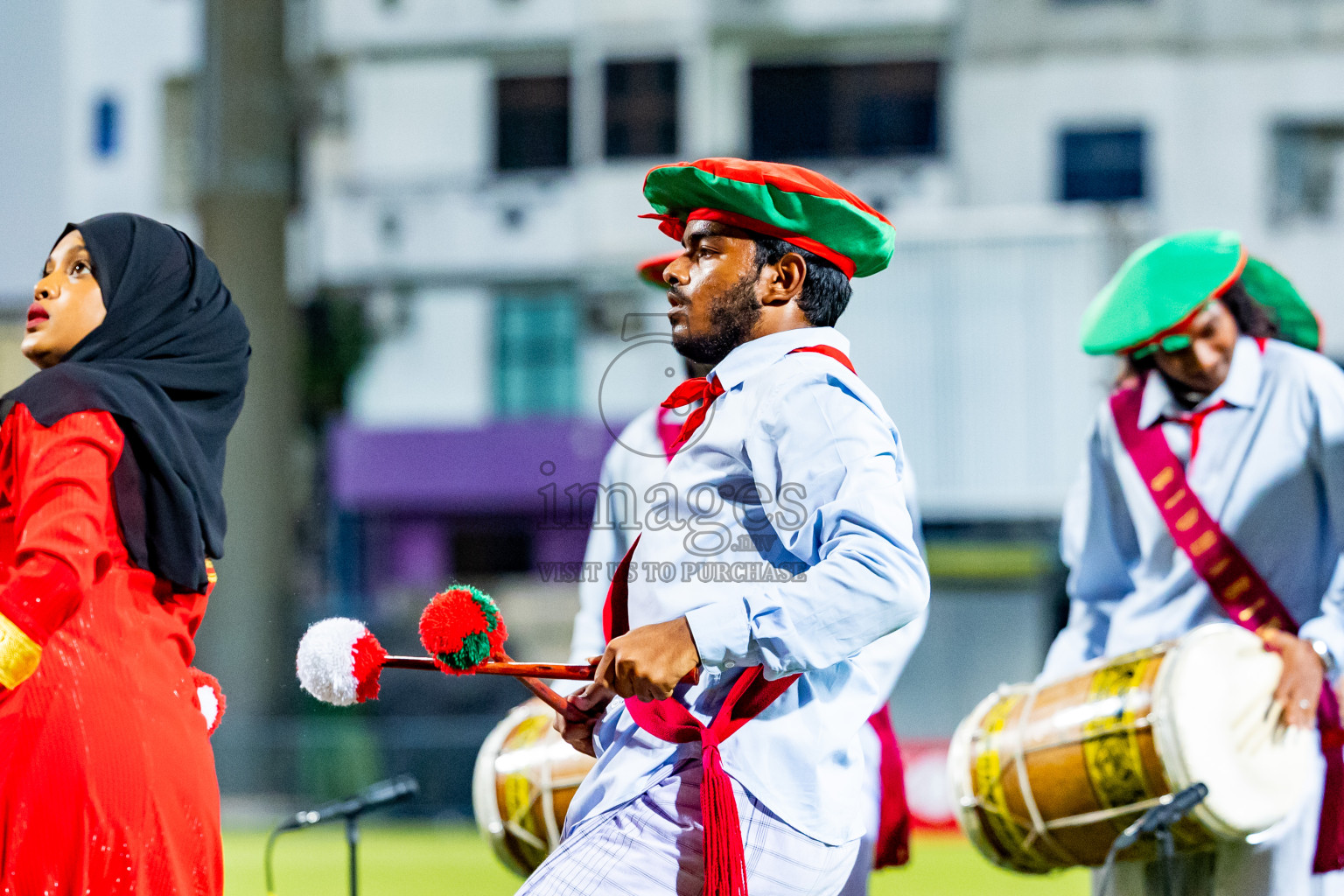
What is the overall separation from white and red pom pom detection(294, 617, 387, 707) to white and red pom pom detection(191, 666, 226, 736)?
56 centimetres

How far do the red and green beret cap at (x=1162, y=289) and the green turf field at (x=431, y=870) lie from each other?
5.04 metres

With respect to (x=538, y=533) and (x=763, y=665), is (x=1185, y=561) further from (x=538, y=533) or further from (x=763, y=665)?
(x=538, y=533)

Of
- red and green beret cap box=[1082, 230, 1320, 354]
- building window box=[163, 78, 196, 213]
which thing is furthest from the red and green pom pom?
building window box=[163, 78, 196, 213]

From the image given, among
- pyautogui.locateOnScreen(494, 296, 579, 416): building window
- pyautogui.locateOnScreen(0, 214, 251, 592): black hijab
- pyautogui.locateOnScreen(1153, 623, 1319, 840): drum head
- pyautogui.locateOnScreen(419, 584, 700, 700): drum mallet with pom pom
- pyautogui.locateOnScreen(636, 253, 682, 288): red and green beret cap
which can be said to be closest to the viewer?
pyautogui.locateOnScreen(419, 584, 700, 700): drum mallet with pom pom

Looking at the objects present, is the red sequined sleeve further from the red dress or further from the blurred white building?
the blurred white building

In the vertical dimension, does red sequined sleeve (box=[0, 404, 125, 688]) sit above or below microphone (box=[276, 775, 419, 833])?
above

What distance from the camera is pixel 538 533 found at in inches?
844

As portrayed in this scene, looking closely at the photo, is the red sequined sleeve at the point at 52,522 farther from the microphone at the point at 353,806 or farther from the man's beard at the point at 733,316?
the microphone at the point at 353,806

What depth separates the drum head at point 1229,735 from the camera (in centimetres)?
358

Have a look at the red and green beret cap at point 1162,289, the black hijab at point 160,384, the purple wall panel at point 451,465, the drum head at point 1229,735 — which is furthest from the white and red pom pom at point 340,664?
the purple wall panel at point 451,465

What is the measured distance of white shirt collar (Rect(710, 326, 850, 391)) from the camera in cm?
268

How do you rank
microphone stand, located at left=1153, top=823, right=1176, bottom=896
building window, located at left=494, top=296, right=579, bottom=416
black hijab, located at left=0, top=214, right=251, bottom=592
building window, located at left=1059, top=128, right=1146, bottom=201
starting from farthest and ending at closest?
building window, located at left=494, top=296, right=579, bottom=416
building window, located at left=1059, top=128, right=1146, bottom=201
microphone stand, located at left=1153, top=823, right=1176, bottom=896
black hijab, located at left=0, top=214, right=251, bottom=592

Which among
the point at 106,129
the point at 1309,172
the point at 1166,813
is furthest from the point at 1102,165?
the point at 1166,813

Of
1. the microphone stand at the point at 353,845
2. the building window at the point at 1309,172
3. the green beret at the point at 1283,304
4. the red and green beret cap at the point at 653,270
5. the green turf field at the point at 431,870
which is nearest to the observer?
the microphone stand at the point at 353,845
